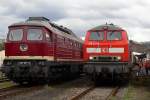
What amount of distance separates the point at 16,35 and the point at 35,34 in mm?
1033

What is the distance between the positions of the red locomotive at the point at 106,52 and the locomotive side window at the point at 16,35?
11.5ft

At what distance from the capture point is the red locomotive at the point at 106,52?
67.0ft

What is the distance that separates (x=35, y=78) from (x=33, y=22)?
9.85ft

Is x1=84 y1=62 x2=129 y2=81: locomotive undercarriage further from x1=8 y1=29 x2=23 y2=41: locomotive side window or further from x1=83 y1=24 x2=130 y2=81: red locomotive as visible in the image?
x1=8 y1=29 x2=23 y2=41: locomotive side window

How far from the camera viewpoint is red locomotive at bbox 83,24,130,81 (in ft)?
67.0

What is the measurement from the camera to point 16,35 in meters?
21.0

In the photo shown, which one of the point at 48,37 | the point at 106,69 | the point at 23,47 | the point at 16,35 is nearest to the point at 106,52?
the point at 106,69

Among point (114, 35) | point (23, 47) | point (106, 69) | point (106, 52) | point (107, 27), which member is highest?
point (107, 27)

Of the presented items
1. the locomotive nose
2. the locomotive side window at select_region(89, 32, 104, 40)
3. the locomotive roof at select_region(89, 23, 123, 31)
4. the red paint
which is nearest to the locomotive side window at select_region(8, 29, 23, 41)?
the locomotive nose

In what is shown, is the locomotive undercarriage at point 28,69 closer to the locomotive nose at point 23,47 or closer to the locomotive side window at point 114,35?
the locomotive nose at point 23,47

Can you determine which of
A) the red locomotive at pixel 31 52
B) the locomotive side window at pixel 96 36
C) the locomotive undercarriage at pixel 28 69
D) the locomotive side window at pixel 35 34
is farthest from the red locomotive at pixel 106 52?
the locomotive side window at pixel 35 34

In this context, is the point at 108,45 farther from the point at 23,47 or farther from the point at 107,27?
the point at 23,47

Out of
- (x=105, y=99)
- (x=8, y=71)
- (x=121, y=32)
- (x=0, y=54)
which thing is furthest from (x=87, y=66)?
(x=0, y=54)

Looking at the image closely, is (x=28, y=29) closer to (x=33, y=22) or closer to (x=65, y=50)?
(x=33, y=22)
